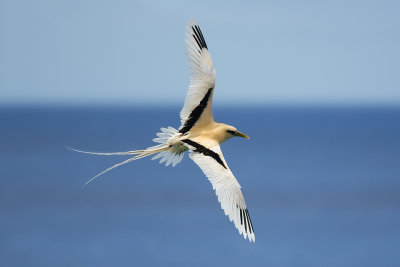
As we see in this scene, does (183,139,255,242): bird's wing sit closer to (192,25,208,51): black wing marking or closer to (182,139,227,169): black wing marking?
(182,139,227,169): black wing marking

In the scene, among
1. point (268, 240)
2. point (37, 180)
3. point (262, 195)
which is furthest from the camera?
point (37, 180)

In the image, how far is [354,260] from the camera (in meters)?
36.5

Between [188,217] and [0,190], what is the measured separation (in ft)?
59.8

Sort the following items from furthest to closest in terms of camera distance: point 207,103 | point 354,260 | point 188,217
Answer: point 188,217, point 354,260, point 207,103

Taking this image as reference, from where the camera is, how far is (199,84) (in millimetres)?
15805

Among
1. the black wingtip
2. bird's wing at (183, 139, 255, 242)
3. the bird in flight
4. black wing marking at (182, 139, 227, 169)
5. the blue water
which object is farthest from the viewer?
the blue water

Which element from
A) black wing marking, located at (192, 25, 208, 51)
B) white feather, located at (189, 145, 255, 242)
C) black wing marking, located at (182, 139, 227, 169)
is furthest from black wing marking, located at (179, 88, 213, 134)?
white feather, located at (189, 145, 255, 242)

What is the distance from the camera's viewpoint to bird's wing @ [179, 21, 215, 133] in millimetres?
15742

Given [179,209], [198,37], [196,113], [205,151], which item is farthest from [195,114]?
[179,209]

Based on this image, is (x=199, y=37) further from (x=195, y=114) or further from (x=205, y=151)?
(x=205, y=151)

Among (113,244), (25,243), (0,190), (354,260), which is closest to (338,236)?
(354,260)

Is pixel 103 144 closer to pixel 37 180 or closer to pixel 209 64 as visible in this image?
pixel 37 180

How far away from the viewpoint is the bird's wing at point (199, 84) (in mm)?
15742

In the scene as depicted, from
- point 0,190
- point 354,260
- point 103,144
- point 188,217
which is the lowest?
point 354,260
